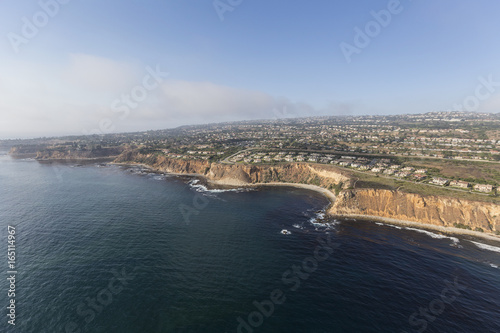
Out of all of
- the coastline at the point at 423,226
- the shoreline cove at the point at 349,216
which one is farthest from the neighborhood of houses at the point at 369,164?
the shoreline cove at the point at 349,216

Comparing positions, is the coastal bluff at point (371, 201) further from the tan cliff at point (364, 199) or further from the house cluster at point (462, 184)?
the house cluster at point (462, 184)

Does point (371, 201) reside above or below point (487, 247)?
above

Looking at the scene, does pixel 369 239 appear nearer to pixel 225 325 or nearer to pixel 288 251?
pixel 288 251

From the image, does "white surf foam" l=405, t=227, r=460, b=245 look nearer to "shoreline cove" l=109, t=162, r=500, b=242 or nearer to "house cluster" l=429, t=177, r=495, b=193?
"shoreline cove" l=109, t=162, r=500, b=242

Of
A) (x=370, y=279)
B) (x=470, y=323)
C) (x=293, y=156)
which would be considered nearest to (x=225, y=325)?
(x=370, y=279)

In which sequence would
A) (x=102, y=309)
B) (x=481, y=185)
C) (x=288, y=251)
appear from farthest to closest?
(x=481, y=185)
(x=288, y=251)
(x=102, y=309)

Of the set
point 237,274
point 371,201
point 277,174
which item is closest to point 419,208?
point 371,201

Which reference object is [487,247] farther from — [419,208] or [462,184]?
[462,184]
